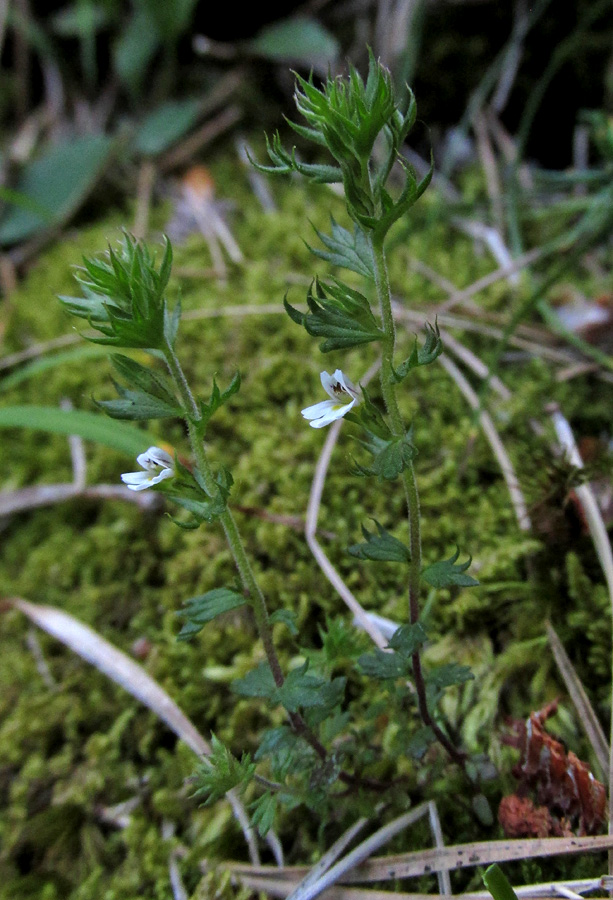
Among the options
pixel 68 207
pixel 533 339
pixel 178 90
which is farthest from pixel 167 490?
pixel 178 90

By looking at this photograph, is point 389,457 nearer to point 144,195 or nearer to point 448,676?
point 448,676

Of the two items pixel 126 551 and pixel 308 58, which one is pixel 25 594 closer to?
pixel 126 551

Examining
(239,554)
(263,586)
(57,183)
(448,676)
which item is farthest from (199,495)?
(57,183)

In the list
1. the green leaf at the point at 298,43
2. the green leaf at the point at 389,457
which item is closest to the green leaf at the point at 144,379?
the green leaf at the point at 389,457

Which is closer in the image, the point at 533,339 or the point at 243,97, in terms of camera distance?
the point at 533,339

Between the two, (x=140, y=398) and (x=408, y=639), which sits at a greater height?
(x=140, y=398)

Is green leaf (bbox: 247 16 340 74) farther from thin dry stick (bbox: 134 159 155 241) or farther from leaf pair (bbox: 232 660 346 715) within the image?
leaf pair (bbox: 232 660 346 715)
